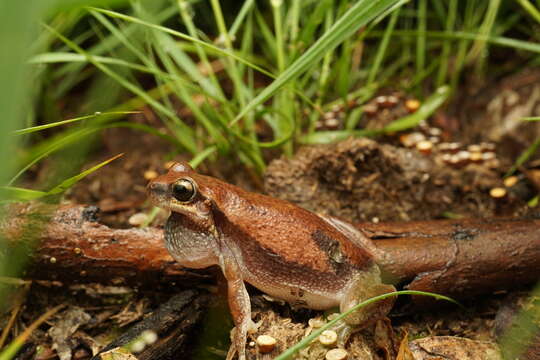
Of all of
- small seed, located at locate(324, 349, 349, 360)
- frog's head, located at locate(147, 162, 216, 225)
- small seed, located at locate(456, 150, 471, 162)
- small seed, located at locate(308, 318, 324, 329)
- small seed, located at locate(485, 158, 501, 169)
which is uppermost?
Answer: frog's head, located at locate(147, 162, 216, 225)

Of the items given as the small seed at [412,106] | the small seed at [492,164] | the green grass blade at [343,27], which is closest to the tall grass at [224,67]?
the green grass blade at [343,27]

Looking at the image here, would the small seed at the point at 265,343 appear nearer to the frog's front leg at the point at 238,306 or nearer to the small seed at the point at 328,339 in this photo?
the frog's front leg at the point at 238,306

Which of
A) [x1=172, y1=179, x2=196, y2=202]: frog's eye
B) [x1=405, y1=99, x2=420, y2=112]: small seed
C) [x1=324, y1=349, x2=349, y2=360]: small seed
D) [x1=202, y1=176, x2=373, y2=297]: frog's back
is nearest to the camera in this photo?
[x1=324, y1=349, x2=349, y2=360]: small seed

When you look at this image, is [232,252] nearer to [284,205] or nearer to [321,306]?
[284,205]

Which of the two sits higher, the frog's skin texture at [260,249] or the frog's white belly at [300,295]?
the frog's skin texture at [260,249]

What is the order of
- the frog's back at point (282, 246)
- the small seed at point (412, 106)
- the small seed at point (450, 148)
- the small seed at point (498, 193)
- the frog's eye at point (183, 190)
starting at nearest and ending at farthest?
the frog's eye at point (183, 190)
the frog's back at point (282, 246)
the small seed at point (498, 193)
the small seed at point (450, 148)
the small seed at point (412, 106)

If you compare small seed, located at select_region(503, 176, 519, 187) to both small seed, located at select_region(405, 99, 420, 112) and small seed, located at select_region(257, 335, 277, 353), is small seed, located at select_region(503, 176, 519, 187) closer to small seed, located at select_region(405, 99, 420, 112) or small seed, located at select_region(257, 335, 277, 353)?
small seed, located at select_region(405, 99, 420, 112)

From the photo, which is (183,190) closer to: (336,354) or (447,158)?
(336,354)

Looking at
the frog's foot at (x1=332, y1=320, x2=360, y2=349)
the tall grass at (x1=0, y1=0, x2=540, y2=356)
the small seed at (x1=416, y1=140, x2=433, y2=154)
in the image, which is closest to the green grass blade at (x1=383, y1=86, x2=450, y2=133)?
the tall grass at (x1=0, y1=0, x2=540, y2=356)
